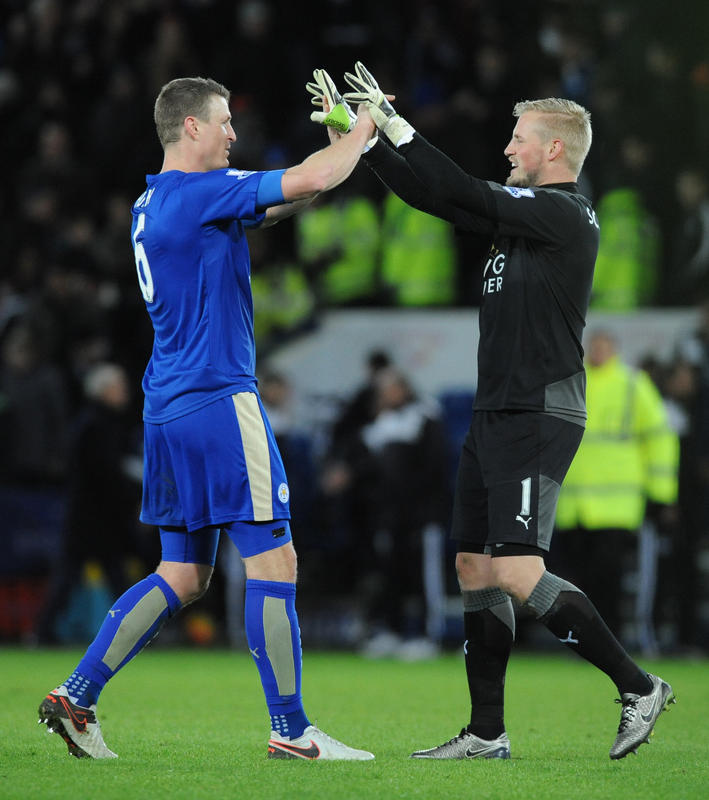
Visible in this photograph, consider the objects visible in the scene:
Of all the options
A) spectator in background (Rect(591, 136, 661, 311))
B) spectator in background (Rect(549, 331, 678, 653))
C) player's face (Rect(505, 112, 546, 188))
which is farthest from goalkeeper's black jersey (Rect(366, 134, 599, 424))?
spectator in background (Rect(591, 136, 661, 311))

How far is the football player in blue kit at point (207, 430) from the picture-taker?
499cm

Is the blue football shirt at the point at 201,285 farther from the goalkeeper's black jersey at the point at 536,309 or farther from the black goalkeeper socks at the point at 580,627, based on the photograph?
the black goalkeeper socks at the point at 580,627

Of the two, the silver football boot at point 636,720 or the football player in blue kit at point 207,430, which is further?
the silver football boot at point 636,720

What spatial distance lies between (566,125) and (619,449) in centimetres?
548

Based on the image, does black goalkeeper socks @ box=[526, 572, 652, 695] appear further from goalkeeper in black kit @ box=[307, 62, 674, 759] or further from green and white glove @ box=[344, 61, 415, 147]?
green and white glove @ box=[344, 61, 415, 147]

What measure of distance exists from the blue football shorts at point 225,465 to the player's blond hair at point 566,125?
1463mm

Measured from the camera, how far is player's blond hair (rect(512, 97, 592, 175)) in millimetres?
5438

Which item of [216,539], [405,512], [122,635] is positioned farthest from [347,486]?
[122,635]

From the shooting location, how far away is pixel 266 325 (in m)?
13.8

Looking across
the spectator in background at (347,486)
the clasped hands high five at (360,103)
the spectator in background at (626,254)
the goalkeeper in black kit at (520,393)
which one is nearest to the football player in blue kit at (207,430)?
the clasped hands high five at (360,103)

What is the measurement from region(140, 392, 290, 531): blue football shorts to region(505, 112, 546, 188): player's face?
4.33 ft

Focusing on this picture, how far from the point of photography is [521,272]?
529cm

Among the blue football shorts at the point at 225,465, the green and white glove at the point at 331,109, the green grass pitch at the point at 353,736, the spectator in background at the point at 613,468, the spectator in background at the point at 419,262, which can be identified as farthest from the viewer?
the spectator in background at the point at 419,262

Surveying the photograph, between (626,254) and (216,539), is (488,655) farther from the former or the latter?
(626,254)
